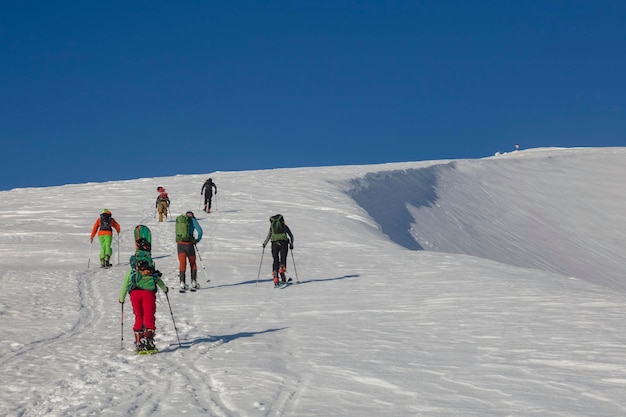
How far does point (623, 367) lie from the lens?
7820 millimetres

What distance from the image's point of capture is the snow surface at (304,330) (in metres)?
6.73

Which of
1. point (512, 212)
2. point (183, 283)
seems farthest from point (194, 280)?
point (512, 212)

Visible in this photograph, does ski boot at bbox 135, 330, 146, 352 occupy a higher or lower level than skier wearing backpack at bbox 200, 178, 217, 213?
lower

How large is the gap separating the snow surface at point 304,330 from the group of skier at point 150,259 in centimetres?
39

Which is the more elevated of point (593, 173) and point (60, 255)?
point (593, 173)

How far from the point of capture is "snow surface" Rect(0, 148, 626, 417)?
22.1 feet

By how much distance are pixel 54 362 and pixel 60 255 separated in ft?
42.9

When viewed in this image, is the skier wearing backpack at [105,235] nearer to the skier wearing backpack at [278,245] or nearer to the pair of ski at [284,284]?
the skier wearing backpack at [278,245]

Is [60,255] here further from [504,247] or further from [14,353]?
[504,247]

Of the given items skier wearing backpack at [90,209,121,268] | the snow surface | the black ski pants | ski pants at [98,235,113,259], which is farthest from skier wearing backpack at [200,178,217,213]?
the black ski pants

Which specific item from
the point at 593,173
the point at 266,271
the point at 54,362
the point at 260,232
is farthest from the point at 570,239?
the point at 54,362

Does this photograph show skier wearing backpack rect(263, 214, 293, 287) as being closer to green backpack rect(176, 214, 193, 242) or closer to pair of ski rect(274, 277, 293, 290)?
pair of ski rect(274, 277, 293, 290)

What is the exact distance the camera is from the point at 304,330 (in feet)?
34.2

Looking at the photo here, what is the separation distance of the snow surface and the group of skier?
1.27 feet
